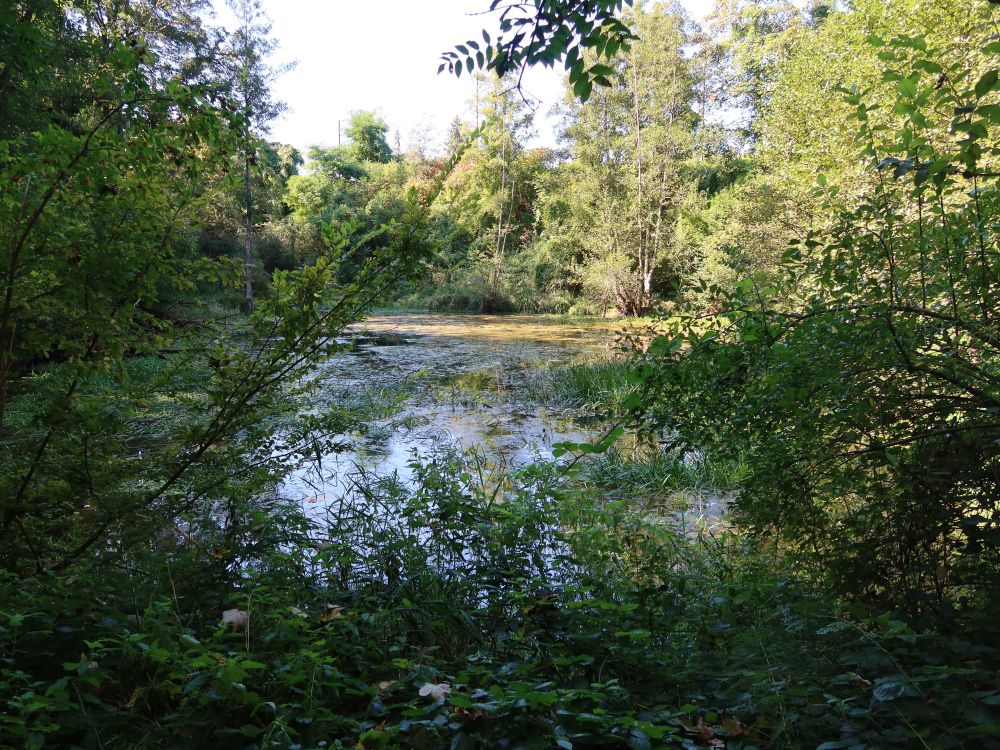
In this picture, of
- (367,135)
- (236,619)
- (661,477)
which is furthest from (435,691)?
(367,135)

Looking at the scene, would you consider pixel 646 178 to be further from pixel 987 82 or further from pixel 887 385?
pixel 987 82

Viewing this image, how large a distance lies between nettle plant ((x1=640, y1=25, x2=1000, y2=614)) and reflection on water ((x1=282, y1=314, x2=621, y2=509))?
1.81 meters

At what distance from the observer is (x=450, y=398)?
9.36 m

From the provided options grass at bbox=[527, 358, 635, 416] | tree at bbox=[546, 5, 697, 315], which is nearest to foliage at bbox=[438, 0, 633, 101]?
grass at bbox=[527, 358, 635, 416]

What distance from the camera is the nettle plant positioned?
6.88 feet

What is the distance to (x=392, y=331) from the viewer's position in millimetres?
19141

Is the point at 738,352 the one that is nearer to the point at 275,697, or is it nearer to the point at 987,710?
the point at 987,710

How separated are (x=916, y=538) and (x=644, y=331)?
1.53 metres

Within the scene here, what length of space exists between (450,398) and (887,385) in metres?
7.43

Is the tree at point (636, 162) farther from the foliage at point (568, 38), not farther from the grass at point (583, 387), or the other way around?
the foliage at point (568, 38)

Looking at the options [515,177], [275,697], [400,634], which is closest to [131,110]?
[275,697]

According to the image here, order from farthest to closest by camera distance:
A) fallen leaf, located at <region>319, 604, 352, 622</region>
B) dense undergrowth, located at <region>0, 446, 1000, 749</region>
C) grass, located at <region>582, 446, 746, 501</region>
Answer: grass, located at <region>582, 446, 746, 501</region> < fallen leaf, located at <region>319, 604, 352, 622</region> < dense undergrowth, located at <region>0, 446, 1000, 749</region>

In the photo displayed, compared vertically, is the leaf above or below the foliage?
below

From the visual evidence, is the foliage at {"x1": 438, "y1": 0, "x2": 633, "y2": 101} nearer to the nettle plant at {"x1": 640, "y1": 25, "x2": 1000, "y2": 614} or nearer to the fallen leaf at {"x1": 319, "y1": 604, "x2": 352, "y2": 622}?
the nettle plant at {"x1": 640, "y1": 25, "x2": 1000, "y2": 614}
